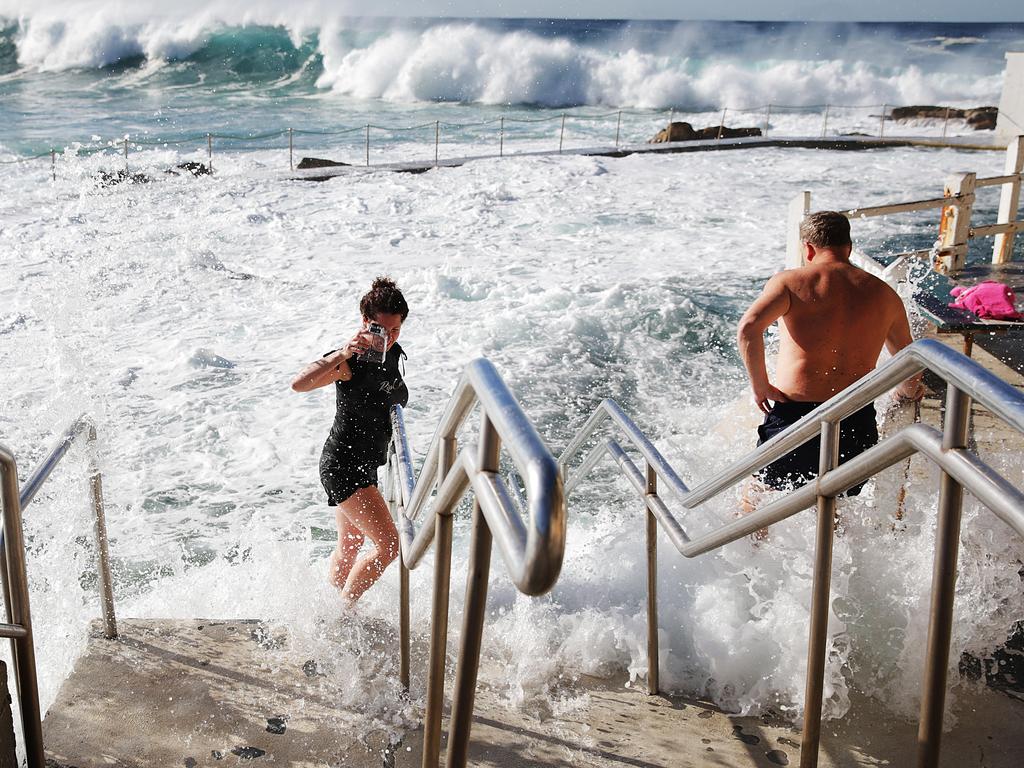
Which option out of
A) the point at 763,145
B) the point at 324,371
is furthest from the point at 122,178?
the point at 324,371

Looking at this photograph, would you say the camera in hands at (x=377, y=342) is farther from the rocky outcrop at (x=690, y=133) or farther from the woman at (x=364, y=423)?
the rocky outcrop at (x=690, y=133)

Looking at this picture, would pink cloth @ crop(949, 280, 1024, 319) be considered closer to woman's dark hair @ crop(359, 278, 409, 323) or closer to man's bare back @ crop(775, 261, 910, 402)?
man's bare back @ crop(775, 261, 910, 402)

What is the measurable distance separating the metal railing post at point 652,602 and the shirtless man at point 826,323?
844 millimetres

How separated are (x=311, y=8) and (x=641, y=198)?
42.6 meters

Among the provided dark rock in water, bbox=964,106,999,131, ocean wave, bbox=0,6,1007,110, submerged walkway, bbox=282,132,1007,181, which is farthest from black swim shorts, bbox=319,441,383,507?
ocean wave, bbox=0,6,1007,110

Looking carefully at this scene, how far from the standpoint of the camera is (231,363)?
8.43m

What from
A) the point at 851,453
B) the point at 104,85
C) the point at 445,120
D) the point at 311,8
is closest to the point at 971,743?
the point at 851,453

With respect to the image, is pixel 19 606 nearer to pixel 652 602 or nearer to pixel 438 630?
pixel 438 630

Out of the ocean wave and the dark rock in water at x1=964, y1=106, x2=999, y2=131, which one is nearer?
the dark rock in water at x1=964, y1=106, x2=999, y2=131

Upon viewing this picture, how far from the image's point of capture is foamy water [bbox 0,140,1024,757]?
3.12 meters

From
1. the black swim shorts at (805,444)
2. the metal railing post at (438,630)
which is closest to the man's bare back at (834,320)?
the black swim shorts at (805,444)

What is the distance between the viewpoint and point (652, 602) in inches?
118

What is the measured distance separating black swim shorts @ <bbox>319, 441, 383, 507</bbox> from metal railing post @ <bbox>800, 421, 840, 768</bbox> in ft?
6.59

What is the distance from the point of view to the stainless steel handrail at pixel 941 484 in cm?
125
